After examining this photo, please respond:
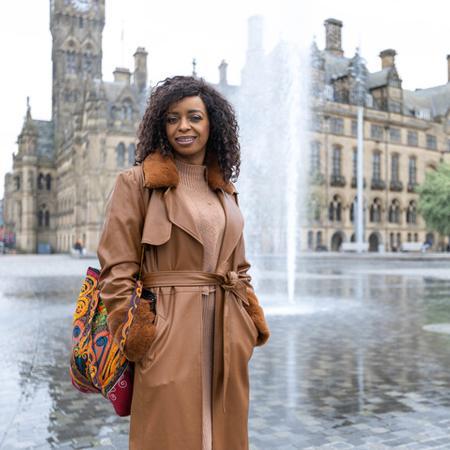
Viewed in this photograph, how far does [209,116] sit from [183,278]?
85 cm

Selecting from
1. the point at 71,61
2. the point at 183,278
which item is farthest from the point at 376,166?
the point at 183,278

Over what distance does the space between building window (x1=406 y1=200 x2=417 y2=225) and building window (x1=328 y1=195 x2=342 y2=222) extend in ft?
32.0

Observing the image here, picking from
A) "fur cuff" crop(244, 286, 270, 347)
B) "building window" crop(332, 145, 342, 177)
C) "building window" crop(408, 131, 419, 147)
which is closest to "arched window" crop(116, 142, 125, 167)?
"building window" crop(332, 145, 342, 177)

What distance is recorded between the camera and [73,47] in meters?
78.4

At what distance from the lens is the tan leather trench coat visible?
2557 mm

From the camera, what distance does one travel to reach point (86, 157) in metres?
58.5

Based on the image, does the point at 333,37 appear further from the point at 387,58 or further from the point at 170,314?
the point at 170,314

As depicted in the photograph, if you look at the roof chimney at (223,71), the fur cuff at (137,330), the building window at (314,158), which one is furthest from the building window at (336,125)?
the fur cuff at (137,330)

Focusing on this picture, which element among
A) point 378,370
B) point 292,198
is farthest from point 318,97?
point 378,370

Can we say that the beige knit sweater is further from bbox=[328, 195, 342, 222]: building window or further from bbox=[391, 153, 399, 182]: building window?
bbox=[391, 153, 399, 182]: building window

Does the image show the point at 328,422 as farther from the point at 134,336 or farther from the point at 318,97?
the point at 318,97

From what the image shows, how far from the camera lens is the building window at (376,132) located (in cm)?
6194

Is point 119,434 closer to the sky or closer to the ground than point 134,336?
closer to the ground

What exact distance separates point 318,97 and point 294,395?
5467 cm
